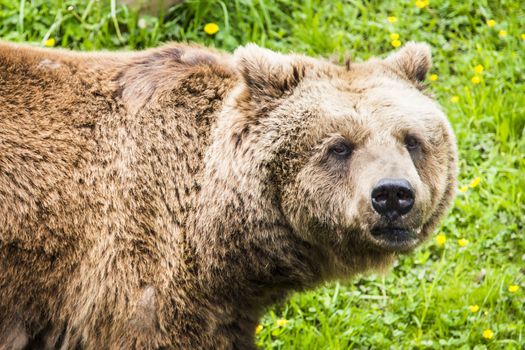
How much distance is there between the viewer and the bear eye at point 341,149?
16.3ft

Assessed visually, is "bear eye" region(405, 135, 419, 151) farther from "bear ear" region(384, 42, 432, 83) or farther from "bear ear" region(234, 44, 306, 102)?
"bear ear" region(234, 44, 306, 102)

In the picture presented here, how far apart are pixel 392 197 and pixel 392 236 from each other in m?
0.27

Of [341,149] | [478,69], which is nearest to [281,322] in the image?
[341,149]

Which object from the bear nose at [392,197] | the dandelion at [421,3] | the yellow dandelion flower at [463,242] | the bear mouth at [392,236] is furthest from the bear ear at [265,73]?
the dandelion at [421,3]

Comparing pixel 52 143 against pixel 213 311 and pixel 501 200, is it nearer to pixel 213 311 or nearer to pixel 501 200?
pixel 213 311

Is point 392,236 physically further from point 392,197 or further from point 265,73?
point 265,73

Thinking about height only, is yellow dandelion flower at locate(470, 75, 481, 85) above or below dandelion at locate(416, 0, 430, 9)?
below

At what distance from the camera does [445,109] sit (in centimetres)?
820

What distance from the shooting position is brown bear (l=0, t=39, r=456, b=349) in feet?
15.9

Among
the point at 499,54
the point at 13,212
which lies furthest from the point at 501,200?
the point at 13,212

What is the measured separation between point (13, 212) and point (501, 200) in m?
4.12

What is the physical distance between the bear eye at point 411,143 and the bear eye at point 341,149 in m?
0.33

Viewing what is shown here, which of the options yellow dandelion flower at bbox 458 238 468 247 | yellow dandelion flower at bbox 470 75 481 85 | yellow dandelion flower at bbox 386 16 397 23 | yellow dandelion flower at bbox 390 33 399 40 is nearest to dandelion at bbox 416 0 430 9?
yellow dandelion flower at bbox 386 16 397 23

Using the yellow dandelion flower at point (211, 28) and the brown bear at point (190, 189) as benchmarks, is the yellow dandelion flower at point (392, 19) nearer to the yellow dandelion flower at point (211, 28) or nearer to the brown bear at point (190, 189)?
the yellow dandelion flower at point (211, 28)
